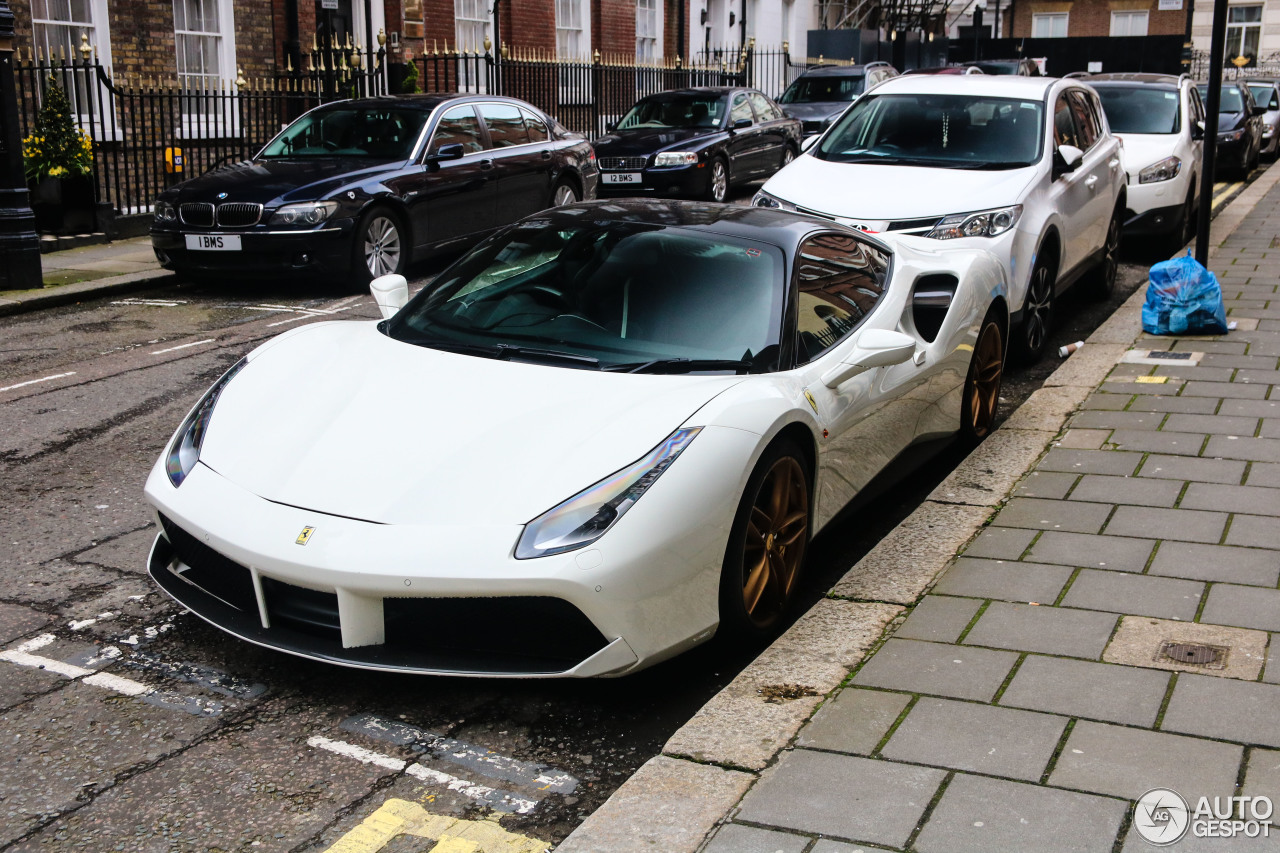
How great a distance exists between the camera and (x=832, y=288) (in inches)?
194

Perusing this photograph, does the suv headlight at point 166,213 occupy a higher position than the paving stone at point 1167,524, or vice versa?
the suv headlight at point 166,213

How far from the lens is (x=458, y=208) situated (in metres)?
12.0

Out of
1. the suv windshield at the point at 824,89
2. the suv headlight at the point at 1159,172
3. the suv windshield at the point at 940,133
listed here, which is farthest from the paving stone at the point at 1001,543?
the suv windshield at the point at 824,89

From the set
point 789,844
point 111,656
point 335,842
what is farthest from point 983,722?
point 111,656

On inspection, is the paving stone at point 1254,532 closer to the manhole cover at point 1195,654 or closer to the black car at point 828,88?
the manhole cover at point 1195,654

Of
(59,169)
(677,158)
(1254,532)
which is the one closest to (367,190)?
(59,169)

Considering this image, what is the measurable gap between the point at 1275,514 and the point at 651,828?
10.5 ft

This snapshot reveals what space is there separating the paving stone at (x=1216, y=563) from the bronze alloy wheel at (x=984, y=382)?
4.99 feet

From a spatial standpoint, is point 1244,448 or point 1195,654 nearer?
point 1195,654

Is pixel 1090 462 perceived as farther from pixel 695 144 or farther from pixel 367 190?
pixel 695 144

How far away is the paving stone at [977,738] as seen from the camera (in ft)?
10.2

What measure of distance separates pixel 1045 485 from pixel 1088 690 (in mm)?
2046

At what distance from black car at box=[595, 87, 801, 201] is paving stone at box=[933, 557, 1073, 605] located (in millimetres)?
12877

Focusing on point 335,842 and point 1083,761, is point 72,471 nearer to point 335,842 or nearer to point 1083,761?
point 335,842
